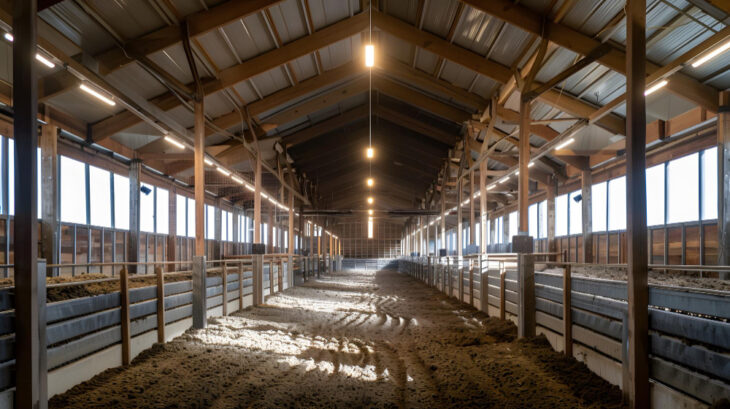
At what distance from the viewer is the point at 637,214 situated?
3697mm

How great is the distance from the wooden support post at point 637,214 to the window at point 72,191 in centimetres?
1327

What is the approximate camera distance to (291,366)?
203 inches

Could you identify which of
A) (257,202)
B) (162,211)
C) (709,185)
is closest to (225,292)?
(257,202)

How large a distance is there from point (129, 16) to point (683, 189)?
1419cm

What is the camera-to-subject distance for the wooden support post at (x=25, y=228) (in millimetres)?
3307

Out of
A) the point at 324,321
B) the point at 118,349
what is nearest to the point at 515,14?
the point at 324,321

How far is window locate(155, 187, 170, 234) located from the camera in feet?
58.4

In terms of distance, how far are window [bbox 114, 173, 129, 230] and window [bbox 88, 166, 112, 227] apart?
39 centimetres

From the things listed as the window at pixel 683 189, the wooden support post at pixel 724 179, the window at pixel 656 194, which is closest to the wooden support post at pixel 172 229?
the window at pixel 656 194

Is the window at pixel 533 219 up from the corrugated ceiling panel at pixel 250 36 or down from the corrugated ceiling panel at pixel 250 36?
down

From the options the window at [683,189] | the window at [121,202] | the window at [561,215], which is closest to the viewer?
the window at [683,189]

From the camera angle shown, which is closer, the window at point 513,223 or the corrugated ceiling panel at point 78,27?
the corrugated ceiling panel at point 78,27

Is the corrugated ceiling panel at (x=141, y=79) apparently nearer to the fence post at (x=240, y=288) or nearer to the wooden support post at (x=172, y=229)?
the fence post at (x=240, y=288)

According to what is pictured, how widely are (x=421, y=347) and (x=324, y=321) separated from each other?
9.82 feet
